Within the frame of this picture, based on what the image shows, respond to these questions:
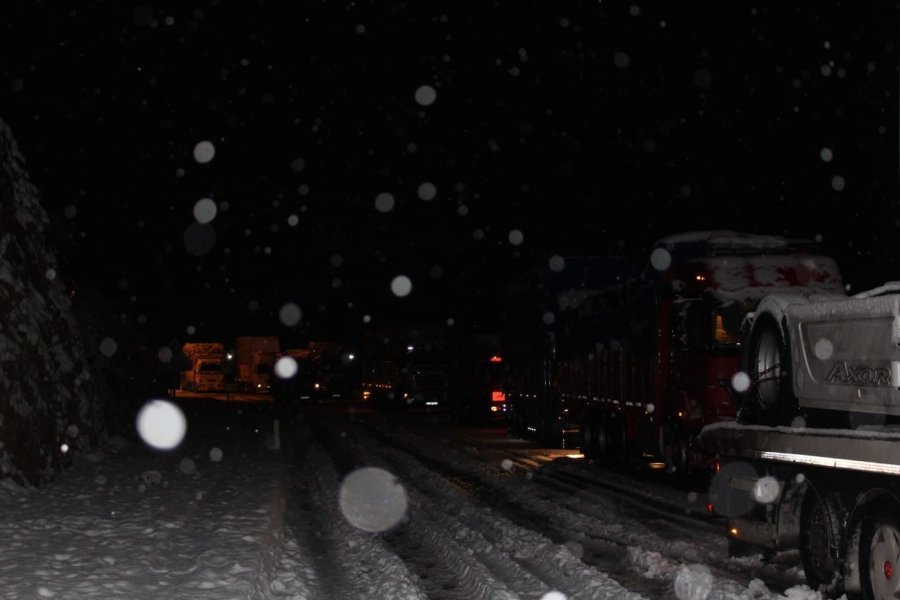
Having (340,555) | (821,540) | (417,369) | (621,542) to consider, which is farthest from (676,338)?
(417,369)

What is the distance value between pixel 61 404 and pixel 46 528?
7.05 m

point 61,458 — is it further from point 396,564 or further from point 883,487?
point 883,487

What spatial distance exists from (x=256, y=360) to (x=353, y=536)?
68.5 meters

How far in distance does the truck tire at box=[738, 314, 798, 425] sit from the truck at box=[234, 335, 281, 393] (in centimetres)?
6826

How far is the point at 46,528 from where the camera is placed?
11.9 metres

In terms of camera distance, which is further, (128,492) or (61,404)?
(61,404)

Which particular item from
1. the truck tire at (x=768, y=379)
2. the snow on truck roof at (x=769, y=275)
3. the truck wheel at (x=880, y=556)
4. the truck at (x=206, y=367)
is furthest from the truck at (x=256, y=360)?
the truck wheel at (x=880, y=556)

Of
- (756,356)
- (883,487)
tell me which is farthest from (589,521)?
(883,487)

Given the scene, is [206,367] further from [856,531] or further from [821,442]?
[856,531]

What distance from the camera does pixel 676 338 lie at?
18.4 m

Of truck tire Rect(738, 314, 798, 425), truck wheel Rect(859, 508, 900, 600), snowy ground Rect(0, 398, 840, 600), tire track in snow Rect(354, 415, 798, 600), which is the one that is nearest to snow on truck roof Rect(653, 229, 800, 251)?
snowy ground Rect(0, 398, 840, 600)

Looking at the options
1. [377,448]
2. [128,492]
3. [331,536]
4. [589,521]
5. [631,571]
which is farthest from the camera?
[377,448]

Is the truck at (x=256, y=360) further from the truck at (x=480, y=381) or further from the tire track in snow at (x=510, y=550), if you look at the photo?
the tire track in snow at (x=510, y=550)

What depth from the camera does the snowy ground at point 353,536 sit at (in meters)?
9.54
